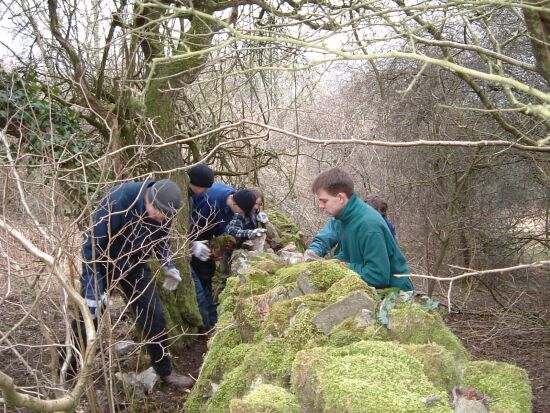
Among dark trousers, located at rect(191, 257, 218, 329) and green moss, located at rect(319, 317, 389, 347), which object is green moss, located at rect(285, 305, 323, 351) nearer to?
green moss, located at rect(319, 317, 389, 347)

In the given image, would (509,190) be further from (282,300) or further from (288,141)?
(282,300)

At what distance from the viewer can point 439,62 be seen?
2.15m

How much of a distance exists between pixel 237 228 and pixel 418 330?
3.79m

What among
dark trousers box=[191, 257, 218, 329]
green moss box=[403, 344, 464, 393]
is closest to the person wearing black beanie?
dark trousers box=[191, 257, 218, 329]

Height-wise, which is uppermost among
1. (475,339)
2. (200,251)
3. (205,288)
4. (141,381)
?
(200,251)

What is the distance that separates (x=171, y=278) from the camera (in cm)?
584

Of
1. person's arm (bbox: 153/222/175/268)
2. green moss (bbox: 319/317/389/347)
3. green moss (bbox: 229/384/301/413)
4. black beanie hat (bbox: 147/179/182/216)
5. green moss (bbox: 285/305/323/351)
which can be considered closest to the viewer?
green moss (bbox: 229/384/301/413)

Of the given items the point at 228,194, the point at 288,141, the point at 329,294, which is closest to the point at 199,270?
the point at 228,194

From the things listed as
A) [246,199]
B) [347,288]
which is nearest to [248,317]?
[347,288]

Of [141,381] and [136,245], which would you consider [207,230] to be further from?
[141,381]

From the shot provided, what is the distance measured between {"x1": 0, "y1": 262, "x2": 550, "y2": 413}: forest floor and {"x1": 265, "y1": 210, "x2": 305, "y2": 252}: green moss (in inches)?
68.1

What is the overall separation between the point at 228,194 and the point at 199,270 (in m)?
0.92

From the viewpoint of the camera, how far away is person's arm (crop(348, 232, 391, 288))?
13.1ft

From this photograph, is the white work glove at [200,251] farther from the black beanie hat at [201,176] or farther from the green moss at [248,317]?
the green moss at [248,317]
